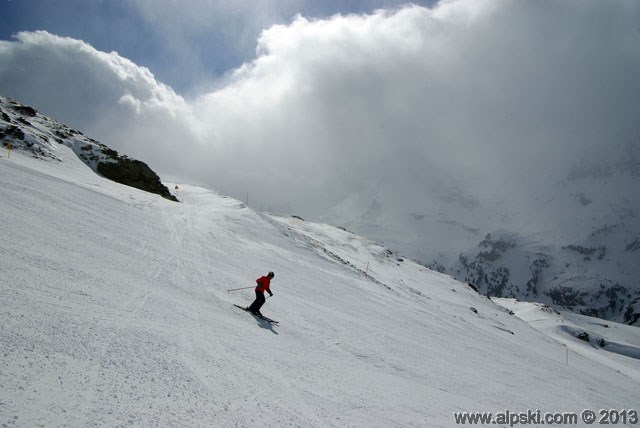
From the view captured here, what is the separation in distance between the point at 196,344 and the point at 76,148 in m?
47.4

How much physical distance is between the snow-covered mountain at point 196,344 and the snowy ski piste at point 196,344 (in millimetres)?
48

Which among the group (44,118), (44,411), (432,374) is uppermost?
(44,118)

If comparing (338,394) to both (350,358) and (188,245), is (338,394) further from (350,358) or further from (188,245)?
(188,245)

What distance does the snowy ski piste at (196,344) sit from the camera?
607 cm

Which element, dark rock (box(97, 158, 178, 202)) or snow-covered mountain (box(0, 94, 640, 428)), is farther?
dark rock (box(97, 158, 178, 202))

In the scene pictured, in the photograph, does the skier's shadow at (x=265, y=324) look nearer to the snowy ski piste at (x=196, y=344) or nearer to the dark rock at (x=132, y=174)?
the snowy ski piste at (x=196, y=344)

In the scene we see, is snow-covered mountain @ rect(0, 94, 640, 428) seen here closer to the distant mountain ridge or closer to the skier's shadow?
the skier's shadow

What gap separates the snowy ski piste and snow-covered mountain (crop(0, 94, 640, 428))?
1.9 inches

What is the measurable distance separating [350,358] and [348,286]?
14.2 metres

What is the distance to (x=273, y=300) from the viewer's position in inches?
649

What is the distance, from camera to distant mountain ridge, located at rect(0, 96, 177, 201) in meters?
39.0

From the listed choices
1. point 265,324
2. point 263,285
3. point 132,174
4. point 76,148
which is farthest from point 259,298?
point 76,148

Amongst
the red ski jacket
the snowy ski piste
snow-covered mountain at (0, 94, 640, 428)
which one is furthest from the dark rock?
the red ski jacket

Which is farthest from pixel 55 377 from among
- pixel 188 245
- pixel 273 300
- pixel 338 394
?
pixel 188 245
